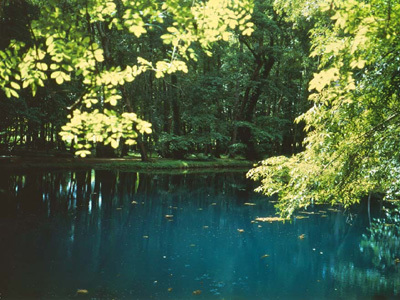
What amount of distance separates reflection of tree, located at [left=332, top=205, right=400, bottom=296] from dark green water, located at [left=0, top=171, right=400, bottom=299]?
0.09 ft

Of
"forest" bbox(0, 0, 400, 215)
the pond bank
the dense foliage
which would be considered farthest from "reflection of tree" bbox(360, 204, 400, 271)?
the pond bank

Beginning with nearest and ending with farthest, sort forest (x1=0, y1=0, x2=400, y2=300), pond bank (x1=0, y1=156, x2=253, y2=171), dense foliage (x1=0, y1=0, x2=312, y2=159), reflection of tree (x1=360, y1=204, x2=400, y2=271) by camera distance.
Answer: forest (x1=0, y1=0, x2=400, y2=300)
reflection of tree (x1=360, y1=204, x2=400, y2=271)
dense foliage (x1=0, y1=0, x2=312, y2=159)
pond bank (x1=0, y1=156, x2=253, y2=171)

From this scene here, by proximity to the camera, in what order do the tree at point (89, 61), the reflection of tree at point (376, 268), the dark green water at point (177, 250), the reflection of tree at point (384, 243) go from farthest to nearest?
the reflection of tree at point (384, 243) → the reflection of tree at point (376, 268) → the dark green water at point (177, 250) → the tree at point (89, 61)

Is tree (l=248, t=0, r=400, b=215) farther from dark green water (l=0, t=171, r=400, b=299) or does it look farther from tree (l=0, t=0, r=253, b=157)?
tree (l=0, t=0, r=253, b=157)

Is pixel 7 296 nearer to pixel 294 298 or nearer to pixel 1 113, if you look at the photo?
pixel 294 298

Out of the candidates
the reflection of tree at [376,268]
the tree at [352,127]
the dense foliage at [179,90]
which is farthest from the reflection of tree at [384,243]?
the dense foliage at [179,90]

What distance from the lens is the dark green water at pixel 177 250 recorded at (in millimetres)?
6441

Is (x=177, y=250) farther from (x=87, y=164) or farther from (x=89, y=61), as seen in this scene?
(x=87, y=164)

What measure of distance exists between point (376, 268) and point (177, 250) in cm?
441

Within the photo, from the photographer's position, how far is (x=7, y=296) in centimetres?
550

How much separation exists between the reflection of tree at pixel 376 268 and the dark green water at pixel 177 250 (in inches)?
1.0

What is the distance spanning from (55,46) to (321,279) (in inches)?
258

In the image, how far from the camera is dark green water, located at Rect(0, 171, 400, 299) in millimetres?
6441

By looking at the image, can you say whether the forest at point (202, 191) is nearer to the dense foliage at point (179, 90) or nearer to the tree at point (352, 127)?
the tree at point (352, 127)
